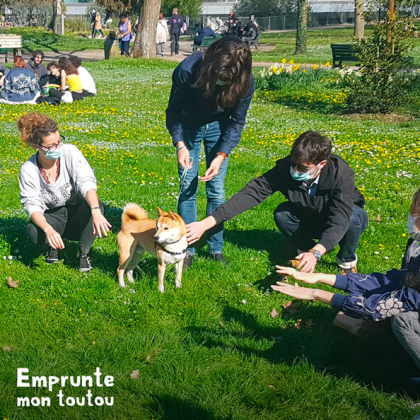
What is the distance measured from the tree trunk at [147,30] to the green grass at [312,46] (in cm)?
551

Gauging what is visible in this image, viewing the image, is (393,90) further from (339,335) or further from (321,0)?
(321,0)

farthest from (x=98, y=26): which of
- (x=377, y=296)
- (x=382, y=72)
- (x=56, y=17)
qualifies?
(x=377, y=296)

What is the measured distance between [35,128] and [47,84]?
11180 mm

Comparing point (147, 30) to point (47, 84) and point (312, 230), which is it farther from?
point (312, 230)

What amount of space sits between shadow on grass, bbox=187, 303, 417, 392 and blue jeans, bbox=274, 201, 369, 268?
2.64ft

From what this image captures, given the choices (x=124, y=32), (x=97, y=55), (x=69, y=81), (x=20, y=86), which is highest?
(x=124, y=32)

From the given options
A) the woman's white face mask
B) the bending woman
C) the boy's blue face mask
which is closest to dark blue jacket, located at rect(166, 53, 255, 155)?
the bending woman

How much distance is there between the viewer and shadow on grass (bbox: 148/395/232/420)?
3.66 metres

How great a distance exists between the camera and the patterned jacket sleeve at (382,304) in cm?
373

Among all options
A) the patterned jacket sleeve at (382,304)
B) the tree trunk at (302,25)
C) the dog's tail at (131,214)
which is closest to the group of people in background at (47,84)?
the dog's tail at (131,214)

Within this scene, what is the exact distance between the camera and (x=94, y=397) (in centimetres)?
383

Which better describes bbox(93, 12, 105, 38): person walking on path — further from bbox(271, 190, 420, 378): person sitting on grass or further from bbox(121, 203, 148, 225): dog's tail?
bbox(271, 190, 420, 378): person sitting on grass

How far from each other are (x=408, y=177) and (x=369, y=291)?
5.08m

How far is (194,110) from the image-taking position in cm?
558
